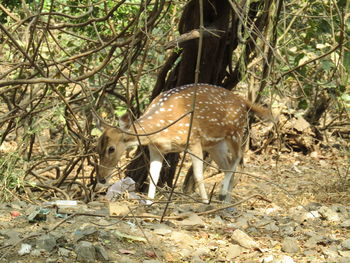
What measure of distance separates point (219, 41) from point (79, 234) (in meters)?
3.52

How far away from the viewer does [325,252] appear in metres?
5.38

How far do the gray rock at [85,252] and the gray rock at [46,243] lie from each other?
165mm

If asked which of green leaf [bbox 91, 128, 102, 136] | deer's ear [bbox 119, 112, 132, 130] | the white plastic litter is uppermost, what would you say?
deer's ear [bbox 119, 112, 132, 130]

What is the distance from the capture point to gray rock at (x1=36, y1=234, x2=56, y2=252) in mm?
4633

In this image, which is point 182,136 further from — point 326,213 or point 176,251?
point 176,251

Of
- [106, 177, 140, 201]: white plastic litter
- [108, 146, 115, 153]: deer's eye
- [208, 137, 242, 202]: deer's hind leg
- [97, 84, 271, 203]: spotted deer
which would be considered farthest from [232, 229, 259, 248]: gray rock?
[108, 146, 115, 153]: deer's eye

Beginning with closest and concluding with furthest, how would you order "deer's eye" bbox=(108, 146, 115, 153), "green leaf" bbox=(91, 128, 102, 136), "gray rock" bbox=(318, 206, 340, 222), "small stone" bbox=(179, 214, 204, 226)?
1. "small stone" bbox=(179, 214, 204, 226)
2. "gray rock" bbox=(318, 206, 340, 222)
3. "deer's eye" bbox=(108, 146, 115, 153)
4. "green leaf" bbox=(91, 128, 102, 136)

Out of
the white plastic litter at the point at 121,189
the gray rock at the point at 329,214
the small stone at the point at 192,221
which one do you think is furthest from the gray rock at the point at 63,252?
the gray rock at the point at 329,214

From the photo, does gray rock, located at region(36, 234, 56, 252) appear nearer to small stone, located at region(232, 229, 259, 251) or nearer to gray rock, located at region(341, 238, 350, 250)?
small stone, located at region(232, 229, 259, 251)

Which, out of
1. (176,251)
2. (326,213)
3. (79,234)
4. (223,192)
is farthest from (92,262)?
(223,192)

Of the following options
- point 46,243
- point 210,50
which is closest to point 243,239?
point 46,243

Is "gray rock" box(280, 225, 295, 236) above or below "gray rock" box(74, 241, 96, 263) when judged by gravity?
below

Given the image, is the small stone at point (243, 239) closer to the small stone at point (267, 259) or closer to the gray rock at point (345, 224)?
the small stone at point (267, 259)

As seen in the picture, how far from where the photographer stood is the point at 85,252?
15.0 ft
